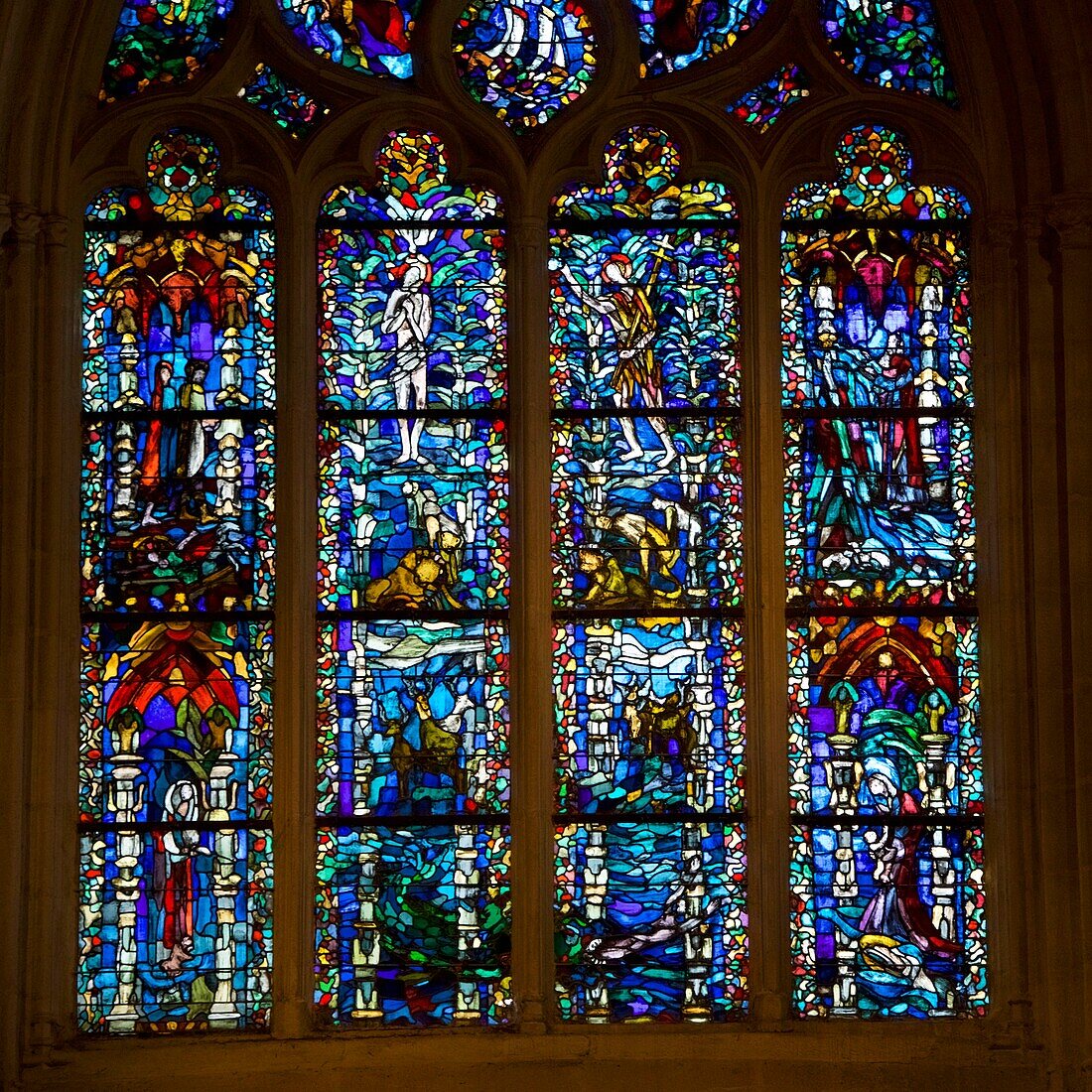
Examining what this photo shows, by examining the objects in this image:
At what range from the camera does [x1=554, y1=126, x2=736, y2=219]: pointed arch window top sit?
9.42 meters

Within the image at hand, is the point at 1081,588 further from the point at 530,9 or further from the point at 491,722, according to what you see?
the point at 530,9

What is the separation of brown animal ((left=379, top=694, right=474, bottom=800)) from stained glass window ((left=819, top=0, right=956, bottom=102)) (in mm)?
2979

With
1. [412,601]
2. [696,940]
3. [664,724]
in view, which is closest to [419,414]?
[412,601]

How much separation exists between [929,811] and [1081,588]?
0.98m

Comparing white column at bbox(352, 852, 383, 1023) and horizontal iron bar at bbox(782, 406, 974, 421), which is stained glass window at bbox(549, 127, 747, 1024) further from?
white column at bbox(352, 852, 383, 1023)

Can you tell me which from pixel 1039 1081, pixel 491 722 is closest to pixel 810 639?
pixel 491 722

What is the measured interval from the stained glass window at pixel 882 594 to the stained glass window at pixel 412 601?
1115 millimetres

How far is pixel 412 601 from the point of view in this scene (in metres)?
9.12

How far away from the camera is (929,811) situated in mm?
9000

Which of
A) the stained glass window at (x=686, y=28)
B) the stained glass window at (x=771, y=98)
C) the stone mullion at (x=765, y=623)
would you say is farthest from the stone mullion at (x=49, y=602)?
the stained glass window at (x=771, y=98)

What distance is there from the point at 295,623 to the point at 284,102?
2041mm

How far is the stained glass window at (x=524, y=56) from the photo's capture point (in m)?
9.48

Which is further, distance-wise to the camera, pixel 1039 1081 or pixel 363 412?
pixel 363 412

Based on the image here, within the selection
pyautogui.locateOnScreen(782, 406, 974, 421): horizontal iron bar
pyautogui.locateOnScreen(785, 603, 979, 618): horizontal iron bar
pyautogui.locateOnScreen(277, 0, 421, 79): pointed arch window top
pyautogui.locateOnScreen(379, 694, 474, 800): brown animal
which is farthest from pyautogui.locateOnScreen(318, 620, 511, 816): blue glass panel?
pyautogui.locateOnScreen(277, 0, 421, 79): pointed arch window top
